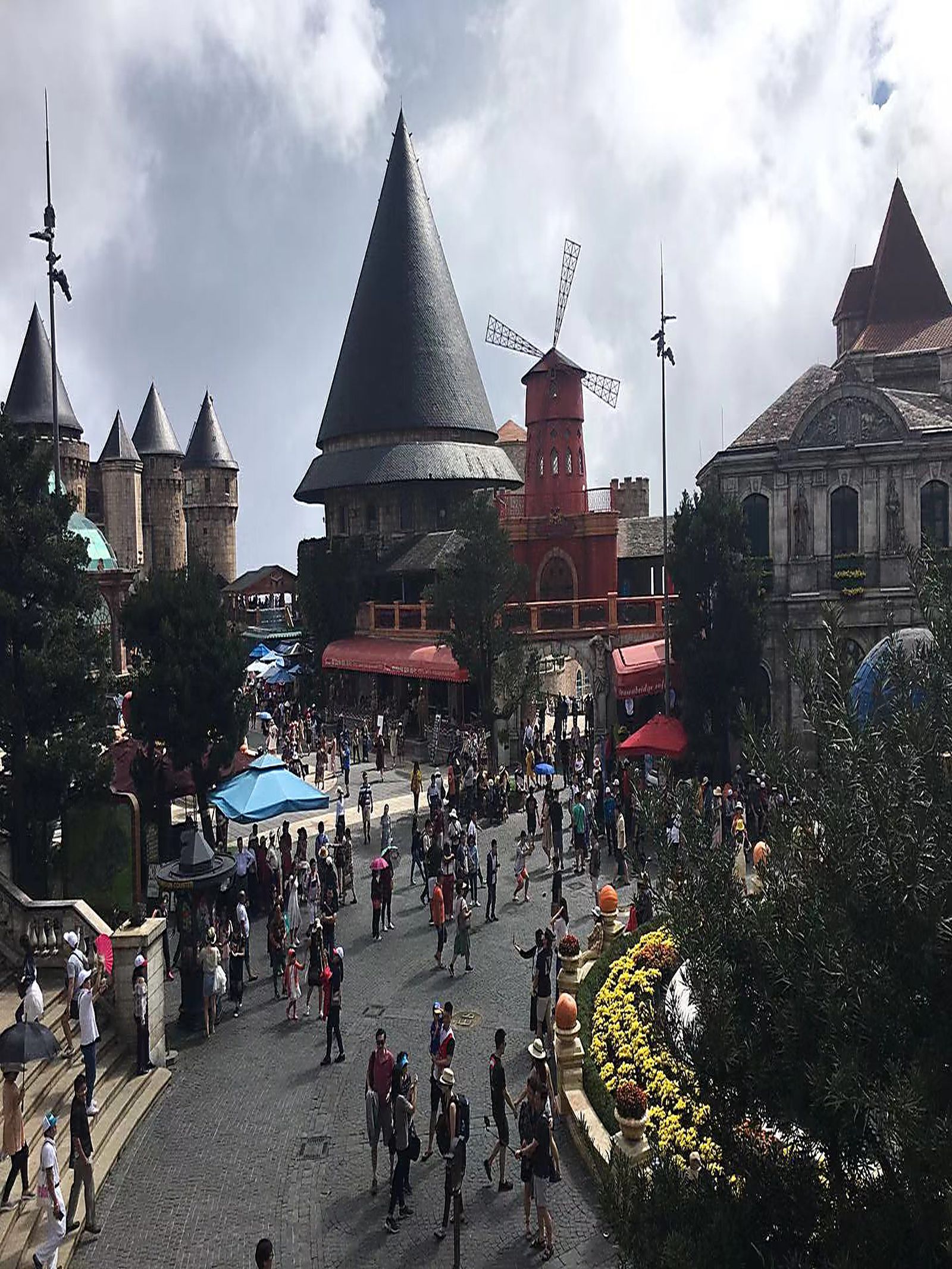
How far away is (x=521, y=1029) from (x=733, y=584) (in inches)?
611

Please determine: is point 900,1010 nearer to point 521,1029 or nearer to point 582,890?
point 521,1029

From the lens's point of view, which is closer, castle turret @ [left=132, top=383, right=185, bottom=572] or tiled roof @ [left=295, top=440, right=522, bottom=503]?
tiled roof @ [left=295, top=440, right=522, bottom=503]

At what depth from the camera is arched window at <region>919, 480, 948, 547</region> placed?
97.6 feet

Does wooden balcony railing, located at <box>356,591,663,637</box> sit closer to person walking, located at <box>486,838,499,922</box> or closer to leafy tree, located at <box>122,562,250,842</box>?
leafy tree, located at <box>122,562,250,842</box>

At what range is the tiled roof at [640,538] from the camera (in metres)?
45.7

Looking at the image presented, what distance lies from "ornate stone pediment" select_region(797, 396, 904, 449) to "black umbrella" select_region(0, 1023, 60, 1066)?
2561 centimetres

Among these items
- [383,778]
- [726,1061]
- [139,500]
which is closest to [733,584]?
[383,778]

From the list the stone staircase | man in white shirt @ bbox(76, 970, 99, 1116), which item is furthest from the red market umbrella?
man in white shirt @ bbox(76, 970, 99, 1116)

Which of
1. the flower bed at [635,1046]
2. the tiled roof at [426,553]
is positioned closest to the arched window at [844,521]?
the tiled roof at [426,553]

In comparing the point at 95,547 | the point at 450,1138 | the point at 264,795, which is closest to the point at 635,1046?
the point at 450,1138

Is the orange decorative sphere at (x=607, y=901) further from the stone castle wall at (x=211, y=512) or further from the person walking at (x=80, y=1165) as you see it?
the stone castle wall at (x=211, y=512)

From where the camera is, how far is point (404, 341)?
5078 centimetres

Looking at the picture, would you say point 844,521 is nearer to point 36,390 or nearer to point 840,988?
point 840,988

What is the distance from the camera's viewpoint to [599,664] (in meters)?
35.7
